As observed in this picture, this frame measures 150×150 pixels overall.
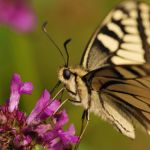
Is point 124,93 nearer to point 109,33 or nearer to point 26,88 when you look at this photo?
point 109,33

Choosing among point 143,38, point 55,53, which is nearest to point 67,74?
point 143,38

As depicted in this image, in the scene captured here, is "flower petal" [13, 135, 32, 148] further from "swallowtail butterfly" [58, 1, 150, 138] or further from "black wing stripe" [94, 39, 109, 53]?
"black wing stripe" [94, 39, 109, 53]

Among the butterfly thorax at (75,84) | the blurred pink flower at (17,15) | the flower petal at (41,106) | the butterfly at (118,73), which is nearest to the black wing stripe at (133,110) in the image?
the butterfly at (118,73)

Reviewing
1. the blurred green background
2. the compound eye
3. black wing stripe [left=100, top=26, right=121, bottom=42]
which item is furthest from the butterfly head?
the blurred green background

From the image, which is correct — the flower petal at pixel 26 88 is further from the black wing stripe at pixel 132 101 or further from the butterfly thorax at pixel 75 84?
the black wing stripe at pixel 132 101

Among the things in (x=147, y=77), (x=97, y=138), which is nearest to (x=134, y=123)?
(x=147, y=77)
